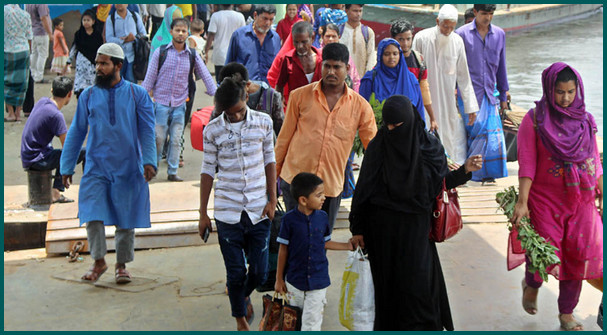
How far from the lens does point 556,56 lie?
23.2 metres

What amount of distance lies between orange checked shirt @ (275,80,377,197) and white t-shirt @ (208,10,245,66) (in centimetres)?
613

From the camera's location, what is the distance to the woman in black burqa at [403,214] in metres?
5.29

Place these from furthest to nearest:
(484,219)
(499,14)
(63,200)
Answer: (499,14)
(63,200)
(484,219)

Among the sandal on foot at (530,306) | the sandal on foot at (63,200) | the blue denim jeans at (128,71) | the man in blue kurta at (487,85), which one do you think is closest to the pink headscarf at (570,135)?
the sandal on foot at (530,306)

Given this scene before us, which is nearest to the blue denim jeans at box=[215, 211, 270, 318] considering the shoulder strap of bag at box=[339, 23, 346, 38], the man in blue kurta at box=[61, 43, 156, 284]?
the man in blue kurta at box=[61, 43, 156, 284]

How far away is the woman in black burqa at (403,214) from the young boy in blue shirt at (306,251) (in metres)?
0.24

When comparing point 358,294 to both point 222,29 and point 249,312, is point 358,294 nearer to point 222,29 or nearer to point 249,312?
point 249,312

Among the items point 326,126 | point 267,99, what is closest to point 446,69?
point 267,99

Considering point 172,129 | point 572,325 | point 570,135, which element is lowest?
point 572,325

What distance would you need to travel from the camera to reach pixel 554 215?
5863mm

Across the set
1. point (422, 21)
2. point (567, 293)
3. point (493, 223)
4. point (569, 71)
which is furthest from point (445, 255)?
point (422, 21)

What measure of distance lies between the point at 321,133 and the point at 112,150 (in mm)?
1523

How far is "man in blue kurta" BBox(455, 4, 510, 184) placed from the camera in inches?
373

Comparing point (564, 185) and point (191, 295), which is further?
point (191, 295)
